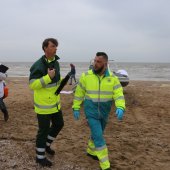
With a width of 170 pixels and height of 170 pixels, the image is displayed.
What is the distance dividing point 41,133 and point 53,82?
2.54 ft

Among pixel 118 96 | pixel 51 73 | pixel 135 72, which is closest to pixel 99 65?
pixel 118 96

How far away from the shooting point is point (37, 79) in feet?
16.4

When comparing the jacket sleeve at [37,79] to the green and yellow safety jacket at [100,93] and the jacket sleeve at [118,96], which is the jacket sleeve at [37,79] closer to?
the green and yellow safety jacket at [100,93]

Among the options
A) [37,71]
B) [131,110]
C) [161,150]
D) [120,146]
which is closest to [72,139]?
[120,146]

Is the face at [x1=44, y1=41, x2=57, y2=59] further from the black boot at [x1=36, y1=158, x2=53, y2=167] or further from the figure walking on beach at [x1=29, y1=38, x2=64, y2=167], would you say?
the black boot at [x1=36, y1=158, x2=53, y2=167]

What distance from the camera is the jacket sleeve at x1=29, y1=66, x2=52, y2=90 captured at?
492 centimetres

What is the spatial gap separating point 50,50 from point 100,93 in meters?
0.98

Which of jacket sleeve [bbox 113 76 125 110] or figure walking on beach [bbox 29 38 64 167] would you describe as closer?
figure walking on beach [bbox 29 38 64 167]

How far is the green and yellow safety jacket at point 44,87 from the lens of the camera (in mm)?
5055

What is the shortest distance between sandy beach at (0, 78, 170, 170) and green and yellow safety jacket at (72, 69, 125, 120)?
2.92ft

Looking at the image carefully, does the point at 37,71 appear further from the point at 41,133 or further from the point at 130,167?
the point at 130,167

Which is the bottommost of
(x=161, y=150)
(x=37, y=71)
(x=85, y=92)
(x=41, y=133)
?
(x=161, y=150)

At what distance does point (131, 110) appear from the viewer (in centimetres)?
1073

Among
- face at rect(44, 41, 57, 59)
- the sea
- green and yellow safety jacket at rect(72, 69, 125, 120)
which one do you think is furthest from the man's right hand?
the sea
